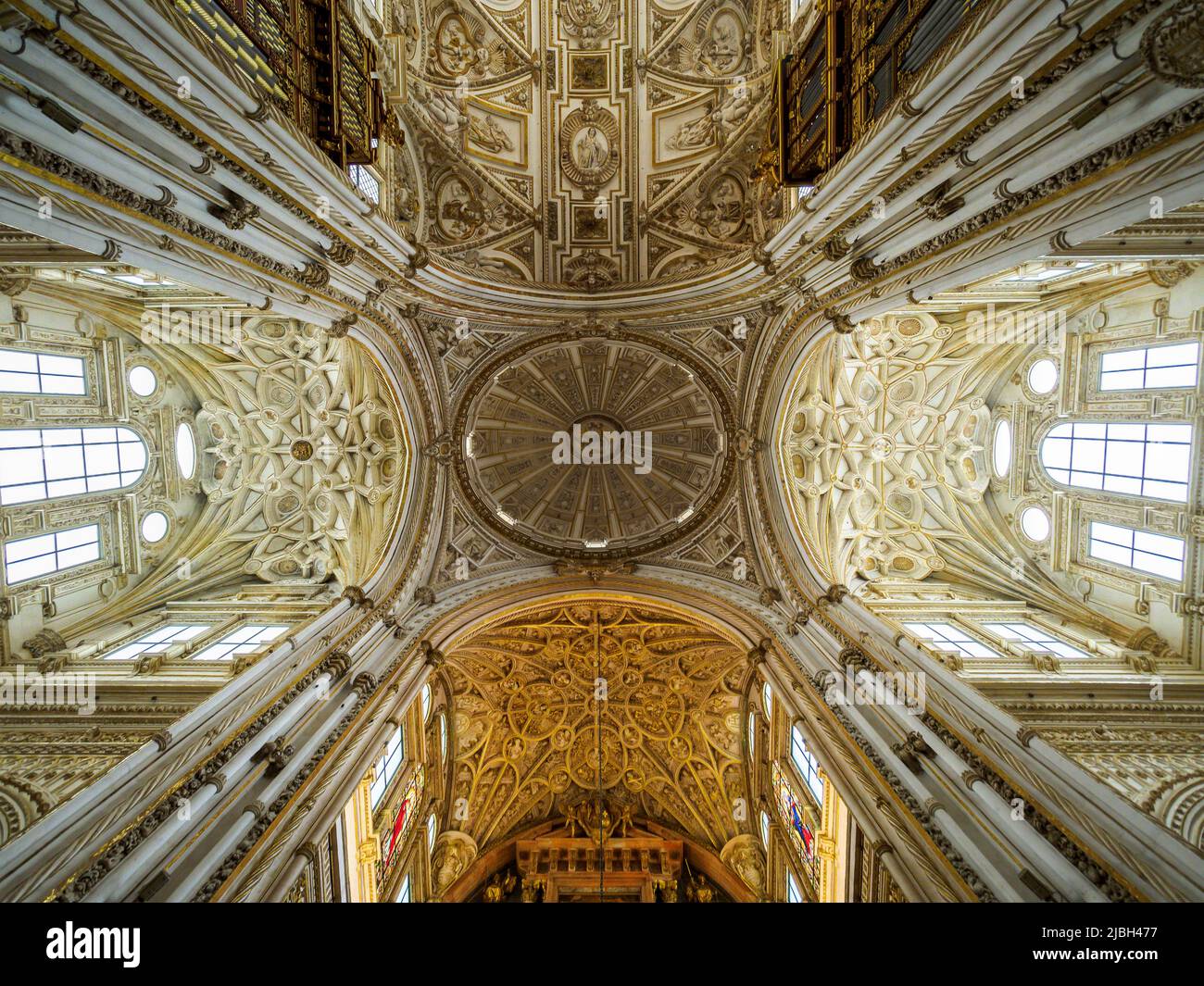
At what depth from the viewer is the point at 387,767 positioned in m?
14.5

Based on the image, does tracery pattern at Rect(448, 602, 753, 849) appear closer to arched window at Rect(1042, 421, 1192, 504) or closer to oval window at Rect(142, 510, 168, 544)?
oval window at Rect(142, 510, 168, 544)

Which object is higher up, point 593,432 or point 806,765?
point 593,432

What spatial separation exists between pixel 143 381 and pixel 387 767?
13844 mm

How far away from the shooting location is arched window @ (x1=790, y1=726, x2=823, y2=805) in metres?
13.3

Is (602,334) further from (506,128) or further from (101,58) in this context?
(101,58)

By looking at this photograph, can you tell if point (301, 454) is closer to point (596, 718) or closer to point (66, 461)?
point (66, 461)

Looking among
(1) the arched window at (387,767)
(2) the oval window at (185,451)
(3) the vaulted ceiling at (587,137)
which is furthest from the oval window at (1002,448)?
(2) the oval window at (185,451)

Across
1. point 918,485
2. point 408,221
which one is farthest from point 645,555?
point 408,221

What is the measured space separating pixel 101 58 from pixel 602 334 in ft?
45.5

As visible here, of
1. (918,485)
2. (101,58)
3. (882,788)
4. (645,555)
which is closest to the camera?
(101,58)

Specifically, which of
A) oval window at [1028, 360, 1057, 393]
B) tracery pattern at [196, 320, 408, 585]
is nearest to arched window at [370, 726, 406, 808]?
tracery pattern at [196, 320, 408, 585]

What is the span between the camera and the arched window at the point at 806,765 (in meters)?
13.3

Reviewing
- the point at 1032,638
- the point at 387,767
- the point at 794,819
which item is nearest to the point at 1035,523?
the point at 1032,638
